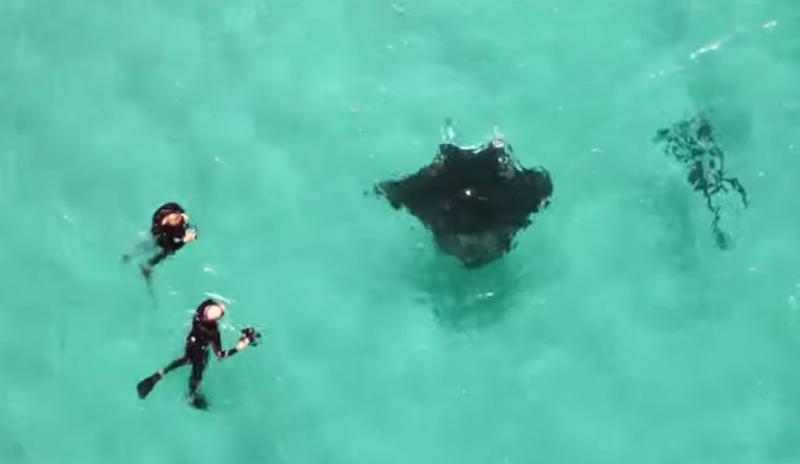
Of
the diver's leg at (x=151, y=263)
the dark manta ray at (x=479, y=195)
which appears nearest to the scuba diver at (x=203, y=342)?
the diver's leg at (x=151, y=263)

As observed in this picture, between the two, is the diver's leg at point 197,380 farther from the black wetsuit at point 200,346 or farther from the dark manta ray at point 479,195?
the dark manta ray at point 479,195

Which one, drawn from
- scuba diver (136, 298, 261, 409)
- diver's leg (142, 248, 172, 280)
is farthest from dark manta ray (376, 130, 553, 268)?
diver's leg (142, 248, 172, 280)

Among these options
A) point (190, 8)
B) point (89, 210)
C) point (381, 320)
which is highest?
point (190, 8)

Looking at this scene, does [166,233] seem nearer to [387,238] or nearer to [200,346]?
[200,346]

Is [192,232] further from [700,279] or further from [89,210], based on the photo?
[700,279]

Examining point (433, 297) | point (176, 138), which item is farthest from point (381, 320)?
point (176, 138)

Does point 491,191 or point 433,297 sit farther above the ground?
point 491,191

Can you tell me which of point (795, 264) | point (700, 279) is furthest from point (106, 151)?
point (795, 264)
